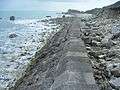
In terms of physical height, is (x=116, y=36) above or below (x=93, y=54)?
above

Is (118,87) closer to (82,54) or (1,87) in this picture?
(82,54)

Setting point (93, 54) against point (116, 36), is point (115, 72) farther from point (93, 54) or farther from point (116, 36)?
point (116, 36)

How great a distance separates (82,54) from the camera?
908cm

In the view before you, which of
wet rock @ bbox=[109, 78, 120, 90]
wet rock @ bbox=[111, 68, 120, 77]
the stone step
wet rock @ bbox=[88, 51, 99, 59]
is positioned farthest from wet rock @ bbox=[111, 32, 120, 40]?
wet rock @ bbox=[109, 78, 120, 90]

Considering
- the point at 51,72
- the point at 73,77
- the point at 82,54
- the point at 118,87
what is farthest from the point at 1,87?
the point at 118,87

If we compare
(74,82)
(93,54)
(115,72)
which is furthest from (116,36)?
(74,82)

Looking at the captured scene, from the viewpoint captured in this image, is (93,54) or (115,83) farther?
(93,54)

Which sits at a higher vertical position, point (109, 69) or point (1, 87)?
point (109, 69)

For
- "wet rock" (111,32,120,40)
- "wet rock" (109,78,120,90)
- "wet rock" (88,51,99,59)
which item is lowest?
"wet rock" (88,51,99,59)

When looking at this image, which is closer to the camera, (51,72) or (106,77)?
(106,77)

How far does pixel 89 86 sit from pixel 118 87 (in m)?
0.67

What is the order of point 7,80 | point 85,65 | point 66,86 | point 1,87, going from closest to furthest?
1. point 66,86
2. point 85,65
3. point 1,87
4. point 7,80

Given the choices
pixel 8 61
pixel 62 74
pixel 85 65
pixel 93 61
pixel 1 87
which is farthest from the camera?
pixel 8 61

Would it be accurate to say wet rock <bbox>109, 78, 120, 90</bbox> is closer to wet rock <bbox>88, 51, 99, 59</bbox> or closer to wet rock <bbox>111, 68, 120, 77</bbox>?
wet rock <bbox>111, 68, 120, 77</bbox>
